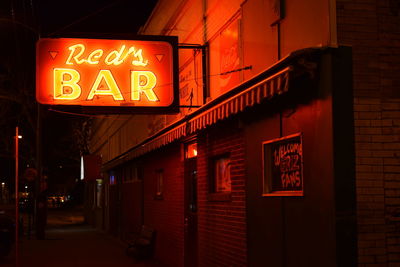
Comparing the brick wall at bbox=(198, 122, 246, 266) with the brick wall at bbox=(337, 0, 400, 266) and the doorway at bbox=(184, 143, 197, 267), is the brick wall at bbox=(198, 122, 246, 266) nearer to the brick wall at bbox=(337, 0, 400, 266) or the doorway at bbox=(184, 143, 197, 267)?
the doorway at bbox=(184, 143, 197, 267)

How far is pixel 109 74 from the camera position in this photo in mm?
9727

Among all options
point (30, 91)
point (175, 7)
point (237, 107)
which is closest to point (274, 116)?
point (237, 107)

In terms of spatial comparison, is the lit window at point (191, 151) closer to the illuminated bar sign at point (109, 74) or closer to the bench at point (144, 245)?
the illuminated bar sign at point (109, 74)

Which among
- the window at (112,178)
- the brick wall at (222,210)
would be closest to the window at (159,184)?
the brick wall at (222,210)

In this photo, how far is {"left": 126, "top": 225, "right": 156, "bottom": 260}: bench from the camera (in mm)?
14688

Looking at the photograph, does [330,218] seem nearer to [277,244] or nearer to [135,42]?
[277,244]

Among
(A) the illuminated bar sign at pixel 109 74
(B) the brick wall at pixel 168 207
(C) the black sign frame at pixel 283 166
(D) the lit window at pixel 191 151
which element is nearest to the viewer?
(C) the black sign frame at pixel 283 166

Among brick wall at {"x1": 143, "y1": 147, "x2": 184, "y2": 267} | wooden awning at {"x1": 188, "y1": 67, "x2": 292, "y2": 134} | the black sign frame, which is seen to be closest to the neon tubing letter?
wooden awning at {"x1": 188, "y1": 67, "x2": 292, "y2": 134}

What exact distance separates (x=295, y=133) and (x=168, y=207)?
7.19m

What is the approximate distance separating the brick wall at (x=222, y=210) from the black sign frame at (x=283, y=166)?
2.94 feet

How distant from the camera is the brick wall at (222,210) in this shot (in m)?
8.73

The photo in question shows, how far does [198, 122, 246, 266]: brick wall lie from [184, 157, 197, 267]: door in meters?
0.71

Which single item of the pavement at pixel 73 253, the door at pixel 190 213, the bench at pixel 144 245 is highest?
the door at pixel 190 213

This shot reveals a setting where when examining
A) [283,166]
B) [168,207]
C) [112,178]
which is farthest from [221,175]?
[112,178]
